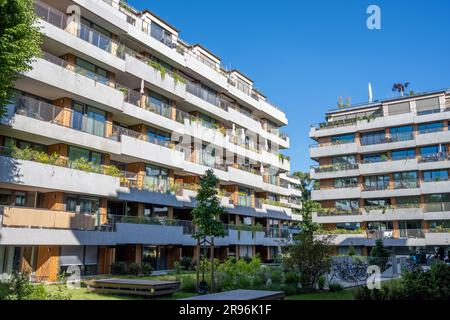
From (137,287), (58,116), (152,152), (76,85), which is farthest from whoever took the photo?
(152,152)

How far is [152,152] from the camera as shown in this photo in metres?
35.4

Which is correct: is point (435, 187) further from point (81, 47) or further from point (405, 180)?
point (81, 47)

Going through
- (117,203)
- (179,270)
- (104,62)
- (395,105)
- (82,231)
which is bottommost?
(179,270)

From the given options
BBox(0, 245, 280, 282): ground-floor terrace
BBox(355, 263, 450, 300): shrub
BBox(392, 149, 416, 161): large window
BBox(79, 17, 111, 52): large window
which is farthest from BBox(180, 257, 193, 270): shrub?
BBox(392, 149, 416, 161): large window

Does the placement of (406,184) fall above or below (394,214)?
above

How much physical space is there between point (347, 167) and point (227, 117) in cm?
1967

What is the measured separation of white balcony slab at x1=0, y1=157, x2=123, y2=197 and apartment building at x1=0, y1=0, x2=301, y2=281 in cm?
7

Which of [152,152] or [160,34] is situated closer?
[152,152]

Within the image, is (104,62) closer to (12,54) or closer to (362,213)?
(12,54)

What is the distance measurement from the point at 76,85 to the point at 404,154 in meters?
41.2

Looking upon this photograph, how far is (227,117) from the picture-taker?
4684cm

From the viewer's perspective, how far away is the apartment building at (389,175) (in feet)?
167

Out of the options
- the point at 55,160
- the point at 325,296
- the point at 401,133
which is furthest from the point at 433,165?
the point at 55,160
